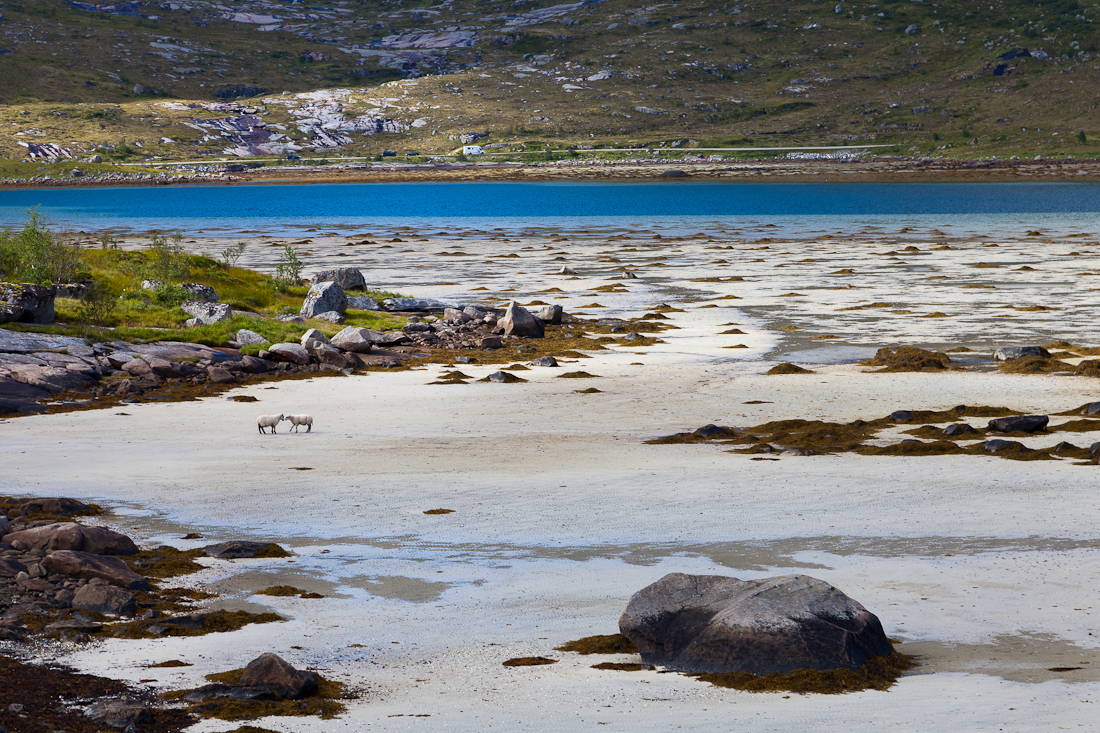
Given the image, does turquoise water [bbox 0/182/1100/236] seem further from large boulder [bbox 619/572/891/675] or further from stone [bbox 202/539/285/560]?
large boulder [bbox 619/572/891/675]

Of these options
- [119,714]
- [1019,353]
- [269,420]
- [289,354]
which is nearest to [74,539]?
[119,714]

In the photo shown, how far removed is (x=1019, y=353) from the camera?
25219 millimetres

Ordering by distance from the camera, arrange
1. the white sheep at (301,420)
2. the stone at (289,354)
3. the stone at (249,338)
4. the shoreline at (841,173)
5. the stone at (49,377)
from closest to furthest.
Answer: the white sheep at (301,420)
the stone at (49,377)
the stone at (289,354)
the stone at (249,338)
the shoreline at (841,173)

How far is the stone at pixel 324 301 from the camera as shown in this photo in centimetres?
3244

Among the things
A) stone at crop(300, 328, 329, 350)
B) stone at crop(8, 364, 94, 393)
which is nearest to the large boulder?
stone at crop(8, 364, 94, 393)

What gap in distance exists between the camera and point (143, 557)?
11383mm

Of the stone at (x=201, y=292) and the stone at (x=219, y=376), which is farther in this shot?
the stone at (x=201, y=292)

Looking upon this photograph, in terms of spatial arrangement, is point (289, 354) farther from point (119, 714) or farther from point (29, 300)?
point (119, 714)

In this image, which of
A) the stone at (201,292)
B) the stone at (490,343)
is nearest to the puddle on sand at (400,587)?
the stone at (490,343)

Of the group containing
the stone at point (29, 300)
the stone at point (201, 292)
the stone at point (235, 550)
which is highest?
the stone at point (29, 300)

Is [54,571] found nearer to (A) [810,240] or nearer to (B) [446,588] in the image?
(B) [446,588]

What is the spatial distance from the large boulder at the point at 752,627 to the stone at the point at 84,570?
15.6 feet

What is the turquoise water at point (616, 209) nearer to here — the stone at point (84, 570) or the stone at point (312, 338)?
the stone at point (312, 338)

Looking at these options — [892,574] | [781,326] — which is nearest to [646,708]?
[892,574]
